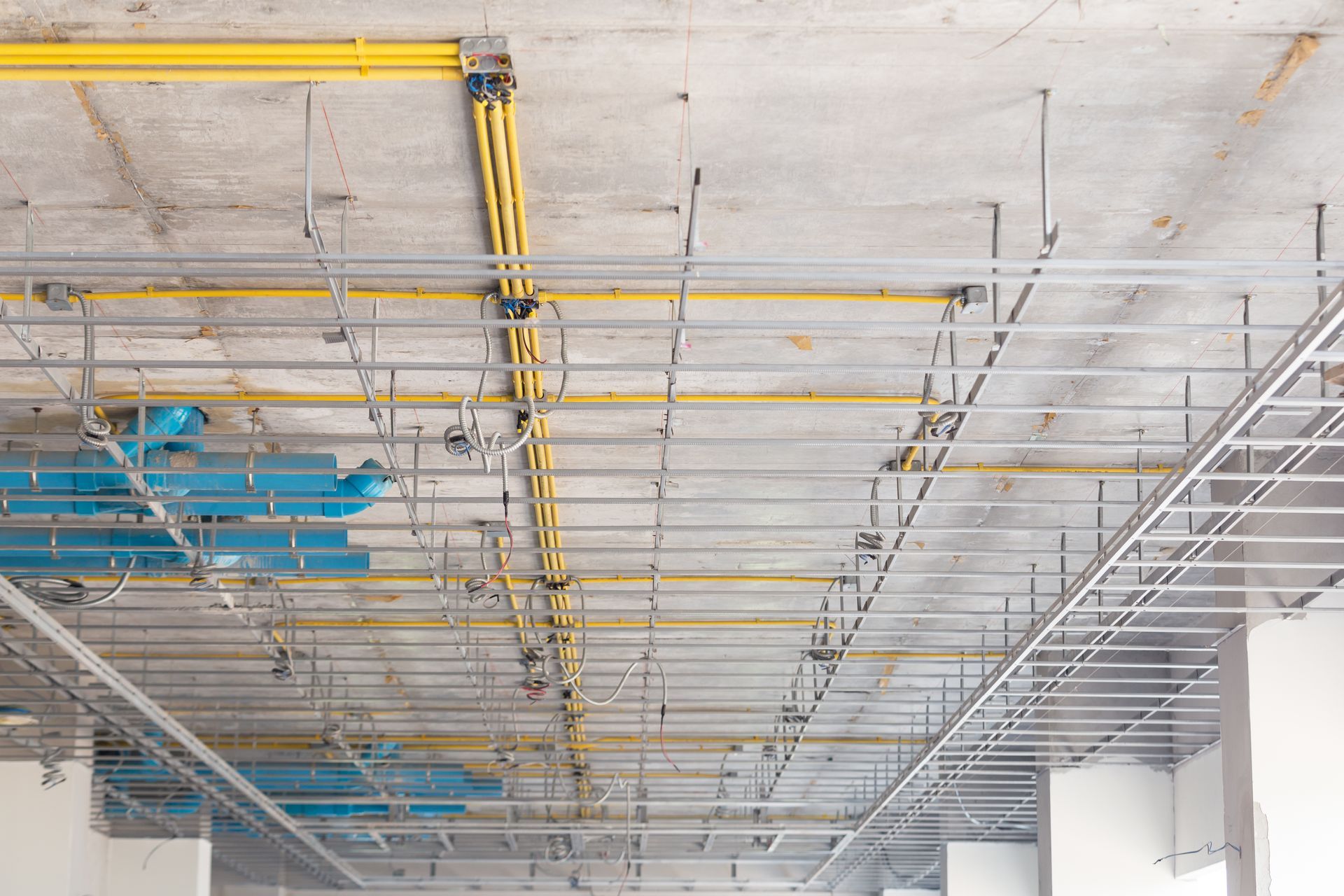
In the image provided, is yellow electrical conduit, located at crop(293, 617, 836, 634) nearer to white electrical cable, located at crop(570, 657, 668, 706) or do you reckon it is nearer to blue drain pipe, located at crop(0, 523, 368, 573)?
white electrical cable, located at crop(570, 657, 668, 706)

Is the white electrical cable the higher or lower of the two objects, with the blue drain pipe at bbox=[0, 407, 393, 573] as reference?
lower

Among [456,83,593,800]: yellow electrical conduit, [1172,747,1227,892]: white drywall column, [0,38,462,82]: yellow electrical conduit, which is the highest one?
[0,38,462,82]: yellow electrical conduit

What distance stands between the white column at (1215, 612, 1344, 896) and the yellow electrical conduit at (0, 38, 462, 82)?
4.81m

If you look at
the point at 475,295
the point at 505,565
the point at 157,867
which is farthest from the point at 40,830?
the point at 475,295

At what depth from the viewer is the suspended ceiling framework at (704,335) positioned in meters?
3.88

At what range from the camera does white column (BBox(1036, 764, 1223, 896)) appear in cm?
986

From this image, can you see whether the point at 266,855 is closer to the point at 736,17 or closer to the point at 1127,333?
the point at 1127,333

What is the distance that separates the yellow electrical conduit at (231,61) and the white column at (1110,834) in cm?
798

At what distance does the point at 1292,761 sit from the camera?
642cm

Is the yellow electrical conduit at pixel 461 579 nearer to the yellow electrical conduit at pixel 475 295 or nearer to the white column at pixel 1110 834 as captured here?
the yellow electrical conduit at pixel 475 295

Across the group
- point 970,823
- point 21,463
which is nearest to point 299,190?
point 21,463

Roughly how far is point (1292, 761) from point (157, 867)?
990 cm

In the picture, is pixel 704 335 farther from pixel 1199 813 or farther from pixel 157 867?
pixel 157 867

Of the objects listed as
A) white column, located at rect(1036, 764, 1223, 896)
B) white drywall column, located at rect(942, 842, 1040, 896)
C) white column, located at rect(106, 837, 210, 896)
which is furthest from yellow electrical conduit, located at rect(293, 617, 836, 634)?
white drywall column, located at rect(942, 842, 1040, 896)
